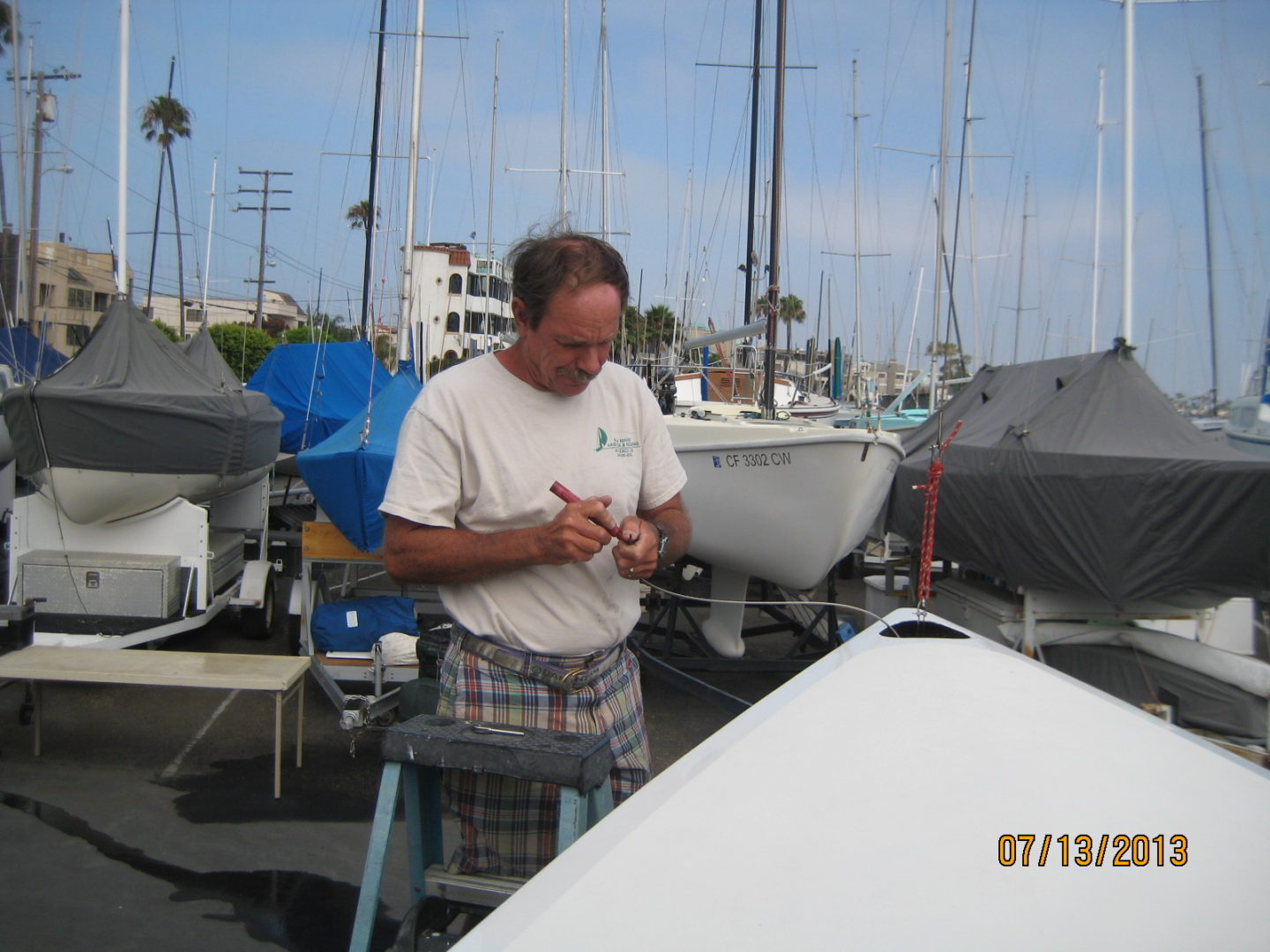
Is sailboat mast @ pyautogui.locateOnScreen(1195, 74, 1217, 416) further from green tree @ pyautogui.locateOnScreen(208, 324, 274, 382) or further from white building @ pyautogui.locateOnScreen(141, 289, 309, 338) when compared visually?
white building @ pyautogui.locateOnScreen(141, 289, 309, 338)

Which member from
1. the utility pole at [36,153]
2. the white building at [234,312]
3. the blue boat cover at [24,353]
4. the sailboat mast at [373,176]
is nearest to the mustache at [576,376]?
the blue boat cover at [24,353]

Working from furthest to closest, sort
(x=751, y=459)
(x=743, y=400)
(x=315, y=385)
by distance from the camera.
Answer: (x=743, y=400), (x=315, y=385), (x=751, y=459)

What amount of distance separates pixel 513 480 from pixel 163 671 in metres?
3.74

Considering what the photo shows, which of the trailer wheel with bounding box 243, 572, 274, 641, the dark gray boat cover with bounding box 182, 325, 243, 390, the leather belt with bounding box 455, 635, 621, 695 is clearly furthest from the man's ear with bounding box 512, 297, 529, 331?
the dark gray boat cover with bounding box 182, 325, 243, 390

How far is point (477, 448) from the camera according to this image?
2.02 meters

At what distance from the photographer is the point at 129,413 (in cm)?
652

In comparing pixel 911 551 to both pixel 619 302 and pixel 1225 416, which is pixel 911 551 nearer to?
pixel 1225 416

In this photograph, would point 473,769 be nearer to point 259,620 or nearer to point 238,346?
point 259,620

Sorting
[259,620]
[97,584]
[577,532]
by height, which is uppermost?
[577,532]

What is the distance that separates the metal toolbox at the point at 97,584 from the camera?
6438 mm

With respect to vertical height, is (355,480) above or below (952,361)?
below

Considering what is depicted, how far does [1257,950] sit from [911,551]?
5954 mm

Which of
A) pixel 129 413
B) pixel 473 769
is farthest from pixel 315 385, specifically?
pixel 473 769

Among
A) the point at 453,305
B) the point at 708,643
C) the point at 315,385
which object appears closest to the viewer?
the point at 708,643
